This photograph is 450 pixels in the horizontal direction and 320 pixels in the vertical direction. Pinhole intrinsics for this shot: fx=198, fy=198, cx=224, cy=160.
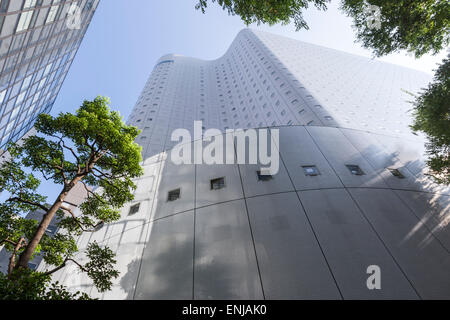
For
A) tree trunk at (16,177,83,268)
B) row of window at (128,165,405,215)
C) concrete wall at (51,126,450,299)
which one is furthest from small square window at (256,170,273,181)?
tree trunk at (16,177,83,268)

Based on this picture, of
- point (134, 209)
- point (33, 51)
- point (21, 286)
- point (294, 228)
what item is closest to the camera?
point (21, 286)

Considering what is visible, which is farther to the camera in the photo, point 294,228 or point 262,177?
point 262,177

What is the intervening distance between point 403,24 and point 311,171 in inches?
334

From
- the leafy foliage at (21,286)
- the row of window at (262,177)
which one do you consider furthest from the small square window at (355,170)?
the leafy foliage at (21,286)

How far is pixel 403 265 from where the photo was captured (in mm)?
7070

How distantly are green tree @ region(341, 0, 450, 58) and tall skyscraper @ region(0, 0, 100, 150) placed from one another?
63.6ft

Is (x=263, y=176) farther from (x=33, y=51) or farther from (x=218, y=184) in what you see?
(x=33, y=51)

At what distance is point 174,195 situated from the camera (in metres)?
11.2

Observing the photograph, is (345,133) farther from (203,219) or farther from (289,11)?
(203,219)

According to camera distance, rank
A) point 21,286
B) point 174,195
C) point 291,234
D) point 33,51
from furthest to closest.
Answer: point 33,51 → point 174,195 → point 291,234 → point 21,286

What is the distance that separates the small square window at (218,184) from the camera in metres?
10.7

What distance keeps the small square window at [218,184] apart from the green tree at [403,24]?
1141 centimetres

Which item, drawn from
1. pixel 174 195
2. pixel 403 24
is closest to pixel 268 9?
pixel 403 24
